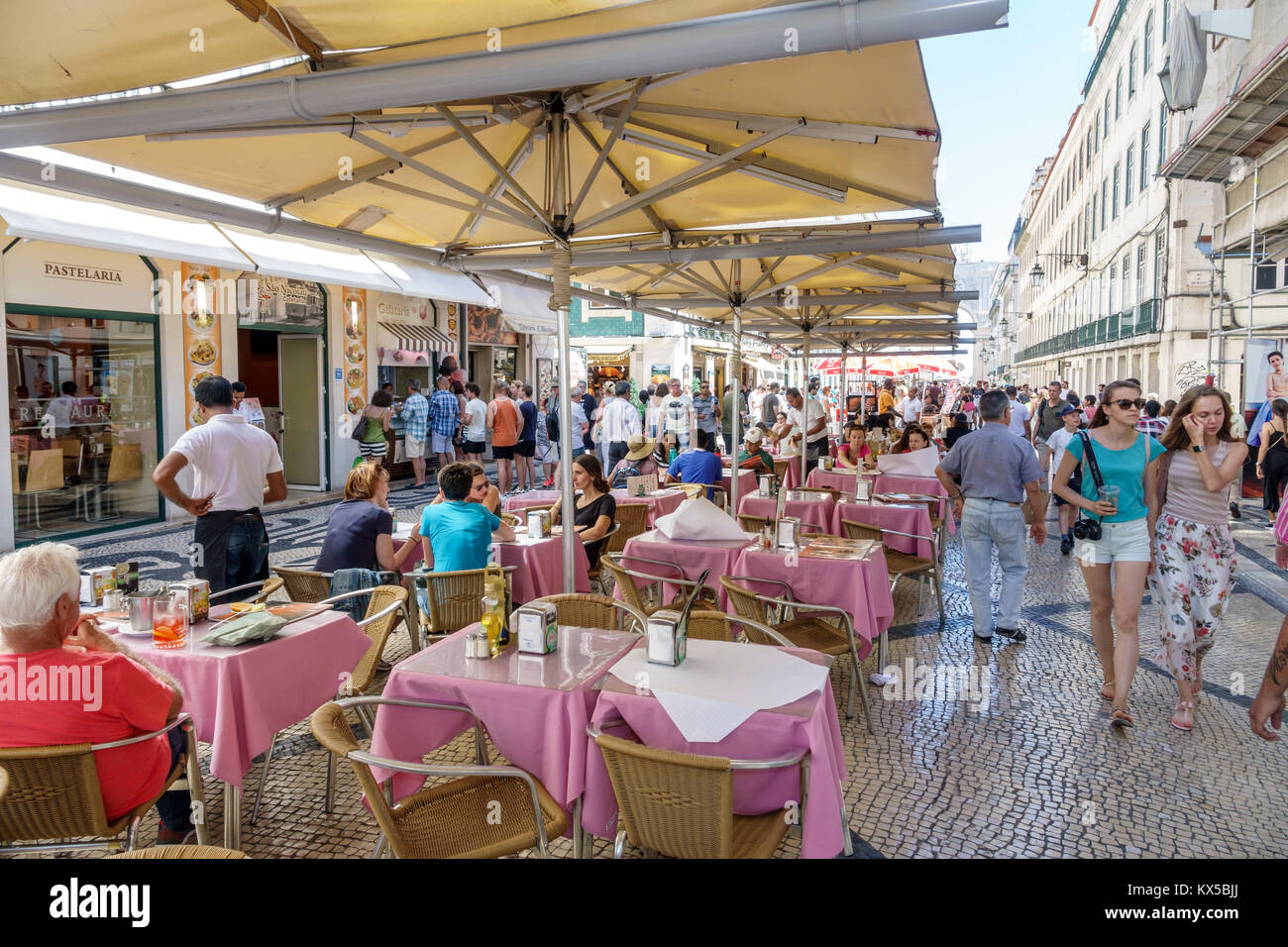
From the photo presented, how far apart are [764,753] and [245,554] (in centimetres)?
351

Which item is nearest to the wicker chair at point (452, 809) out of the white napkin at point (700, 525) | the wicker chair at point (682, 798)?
the wicker chair at point (682, 798)

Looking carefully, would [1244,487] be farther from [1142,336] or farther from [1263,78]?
[1142,336]

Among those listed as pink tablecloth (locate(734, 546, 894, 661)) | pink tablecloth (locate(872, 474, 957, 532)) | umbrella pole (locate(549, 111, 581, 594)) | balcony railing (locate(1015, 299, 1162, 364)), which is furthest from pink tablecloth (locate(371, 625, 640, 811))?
balcony railing (locate(1015, 299, 1162, 364))

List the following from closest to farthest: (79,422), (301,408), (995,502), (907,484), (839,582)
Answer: (839,582)
(995,502)
(907,484)
(79,422)
(301,408)

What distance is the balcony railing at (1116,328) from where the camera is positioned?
69.5 ft

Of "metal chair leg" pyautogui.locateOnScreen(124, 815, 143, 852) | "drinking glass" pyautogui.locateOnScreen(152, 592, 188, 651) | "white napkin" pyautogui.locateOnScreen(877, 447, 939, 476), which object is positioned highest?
"white napkin" pyautogui.locateOnScreen(877, 447, 939, 476)

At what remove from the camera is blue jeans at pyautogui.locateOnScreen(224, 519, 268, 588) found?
476cm

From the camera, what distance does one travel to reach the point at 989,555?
19.3 ft

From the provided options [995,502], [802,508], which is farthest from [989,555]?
[802,508]

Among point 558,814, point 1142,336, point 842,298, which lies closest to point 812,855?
point 558,814

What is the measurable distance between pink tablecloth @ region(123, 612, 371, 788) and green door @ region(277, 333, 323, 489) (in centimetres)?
1031

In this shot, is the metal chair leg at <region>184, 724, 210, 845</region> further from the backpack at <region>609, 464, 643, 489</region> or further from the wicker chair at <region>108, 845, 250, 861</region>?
the backpack at <region>609, 464, 643, 489</region>

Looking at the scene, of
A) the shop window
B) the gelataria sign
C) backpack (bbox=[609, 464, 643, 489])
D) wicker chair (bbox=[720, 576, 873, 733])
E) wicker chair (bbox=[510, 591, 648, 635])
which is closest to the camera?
wicker chair (bbox=[510, 591, 648, 635])

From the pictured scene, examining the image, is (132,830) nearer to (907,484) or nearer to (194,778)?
(194,778)
